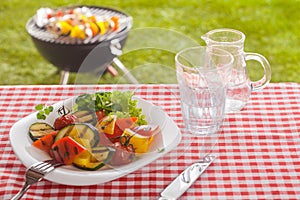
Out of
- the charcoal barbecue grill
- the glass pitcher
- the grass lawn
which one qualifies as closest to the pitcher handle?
the glass pitcher

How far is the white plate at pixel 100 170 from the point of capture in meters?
1.08

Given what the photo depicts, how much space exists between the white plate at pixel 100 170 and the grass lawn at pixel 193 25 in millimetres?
1802

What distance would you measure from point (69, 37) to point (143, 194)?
5.22ft

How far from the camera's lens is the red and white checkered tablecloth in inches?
43.5

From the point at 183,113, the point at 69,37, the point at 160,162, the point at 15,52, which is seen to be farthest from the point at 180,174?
the point at 15,52

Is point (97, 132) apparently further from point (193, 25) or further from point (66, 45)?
point (193, 25)

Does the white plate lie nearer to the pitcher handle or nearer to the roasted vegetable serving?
the roasted vegetable serving

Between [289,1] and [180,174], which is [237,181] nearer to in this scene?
[180,174]

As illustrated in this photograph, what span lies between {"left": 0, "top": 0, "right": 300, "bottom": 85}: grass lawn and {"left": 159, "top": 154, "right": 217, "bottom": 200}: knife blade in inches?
75.8

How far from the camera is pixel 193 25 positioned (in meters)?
3.58

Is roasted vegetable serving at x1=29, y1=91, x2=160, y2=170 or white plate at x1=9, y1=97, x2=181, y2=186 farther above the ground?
roasted vegetable serving at x1=29, y1=91, x2=160, y2=170

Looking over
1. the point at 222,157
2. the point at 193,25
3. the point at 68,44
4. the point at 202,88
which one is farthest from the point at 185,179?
the point at 193,25

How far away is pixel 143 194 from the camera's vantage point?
1.10 m

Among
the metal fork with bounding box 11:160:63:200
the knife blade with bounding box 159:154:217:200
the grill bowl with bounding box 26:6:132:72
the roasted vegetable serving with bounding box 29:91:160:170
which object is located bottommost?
the grill bowl with bounding box 26:6:132:72
